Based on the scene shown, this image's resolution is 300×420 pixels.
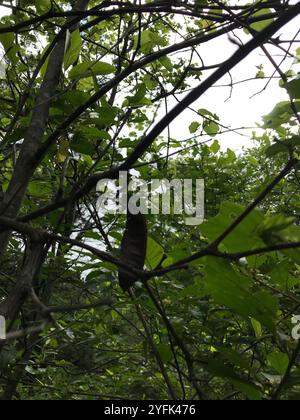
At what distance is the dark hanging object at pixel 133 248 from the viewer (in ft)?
2.89

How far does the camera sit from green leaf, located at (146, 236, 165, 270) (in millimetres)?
1070

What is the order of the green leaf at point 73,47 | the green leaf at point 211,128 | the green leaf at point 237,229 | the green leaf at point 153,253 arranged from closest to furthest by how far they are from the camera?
the green leaf at point 237,229
the green leaf at point 153,253
the green leaf at point 73,47
the green leaf at point 211,128

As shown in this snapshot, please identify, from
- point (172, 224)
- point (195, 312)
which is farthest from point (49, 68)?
point (172, 224)

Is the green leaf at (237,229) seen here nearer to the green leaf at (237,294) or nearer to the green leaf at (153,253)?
the green leaf at (237,294)

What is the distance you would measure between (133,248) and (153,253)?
0.19 metres

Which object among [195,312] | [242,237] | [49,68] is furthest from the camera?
[195,312]

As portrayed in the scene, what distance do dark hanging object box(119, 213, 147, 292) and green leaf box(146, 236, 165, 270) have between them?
0.13 metres

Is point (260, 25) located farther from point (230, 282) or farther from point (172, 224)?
point (172, 224)

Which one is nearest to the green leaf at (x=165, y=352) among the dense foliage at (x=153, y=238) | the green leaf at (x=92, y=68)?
the dense foliage at (x=153, y=238)

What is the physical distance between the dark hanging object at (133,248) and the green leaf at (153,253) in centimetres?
13

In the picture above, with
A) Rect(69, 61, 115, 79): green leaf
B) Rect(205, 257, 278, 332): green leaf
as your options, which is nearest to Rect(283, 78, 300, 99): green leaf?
Rect(205, 257, 278, 332): green leaf

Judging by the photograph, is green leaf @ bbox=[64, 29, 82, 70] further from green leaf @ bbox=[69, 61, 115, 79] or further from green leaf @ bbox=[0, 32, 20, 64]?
green leaf @ bbox=[0, 32, 20, 64]
